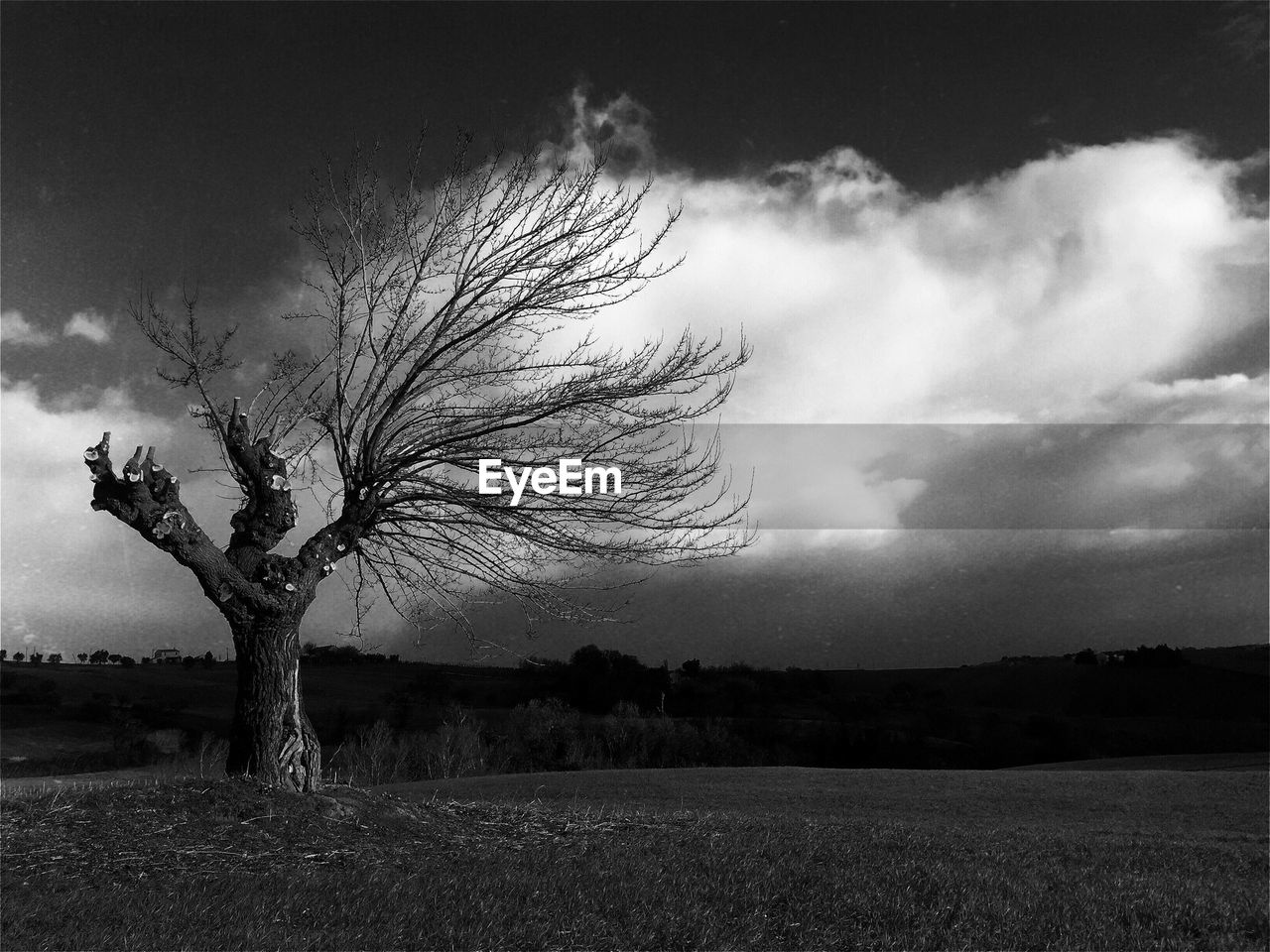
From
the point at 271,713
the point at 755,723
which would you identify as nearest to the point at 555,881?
the point at 271,713

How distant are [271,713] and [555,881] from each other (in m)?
4.96

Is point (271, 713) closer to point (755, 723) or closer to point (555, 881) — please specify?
point (555, 881)

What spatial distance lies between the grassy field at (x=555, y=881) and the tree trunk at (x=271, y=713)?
0.59m

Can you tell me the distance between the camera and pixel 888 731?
6203cm

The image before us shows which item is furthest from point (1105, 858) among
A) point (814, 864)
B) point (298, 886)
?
point (298, 886)

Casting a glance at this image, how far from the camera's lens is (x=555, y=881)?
8836 mm

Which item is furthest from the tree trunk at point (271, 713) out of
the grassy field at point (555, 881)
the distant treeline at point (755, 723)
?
the distant treeline at point (755, 723)

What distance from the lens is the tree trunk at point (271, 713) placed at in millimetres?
12016

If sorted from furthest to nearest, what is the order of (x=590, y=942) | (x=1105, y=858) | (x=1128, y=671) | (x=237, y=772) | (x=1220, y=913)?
1. (x=1128, y=671)
2. (x=1105, y=858)
3. (x=237, y=772)
4. (x=1220, y=913)
5. (x=590, y=942)

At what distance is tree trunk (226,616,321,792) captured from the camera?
1202 cm

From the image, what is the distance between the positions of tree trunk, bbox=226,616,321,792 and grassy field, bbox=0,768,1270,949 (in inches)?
23.4

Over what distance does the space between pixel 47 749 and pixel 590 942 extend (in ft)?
158

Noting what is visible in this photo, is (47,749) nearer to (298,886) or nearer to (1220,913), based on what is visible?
(298,886)

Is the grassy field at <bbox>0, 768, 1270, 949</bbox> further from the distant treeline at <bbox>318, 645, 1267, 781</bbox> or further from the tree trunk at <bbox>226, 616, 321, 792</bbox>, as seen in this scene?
the distant treeline at <bbox>318, 645, 1267, 781</bbox>
